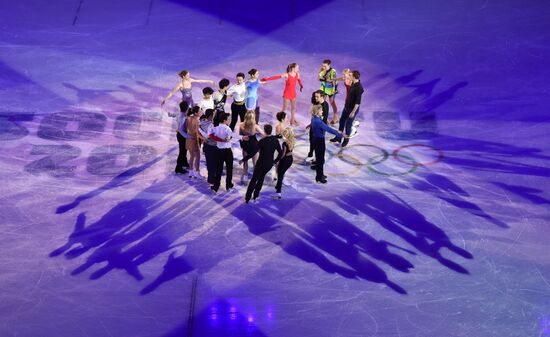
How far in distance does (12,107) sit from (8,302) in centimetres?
692

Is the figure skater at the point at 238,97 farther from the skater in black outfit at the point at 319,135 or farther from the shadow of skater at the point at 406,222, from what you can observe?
the shadow of skater at the point at 406,222

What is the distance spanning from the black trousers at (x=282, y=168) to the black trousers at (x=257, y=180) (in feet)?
0.74

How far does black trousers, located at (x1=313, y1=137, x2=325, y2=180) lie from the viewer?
13.6 m

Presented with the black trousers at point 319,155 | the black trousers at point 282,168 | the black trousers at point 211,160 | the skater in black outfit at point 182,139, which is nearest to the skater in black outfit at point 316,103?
the black trousers at point 319,155

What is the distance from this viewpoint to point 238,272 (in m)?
11.4

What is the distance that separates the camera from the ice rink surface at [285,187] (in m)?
10.7

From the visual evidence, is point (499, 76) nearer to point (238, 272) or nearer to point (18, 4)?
point (238, 272)

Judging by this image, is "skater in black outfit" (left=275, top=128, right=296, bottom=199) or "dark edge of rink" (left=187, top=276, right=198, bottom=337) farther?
"skater in black outfit" (left=275, top=128, right=296, bottom=199)

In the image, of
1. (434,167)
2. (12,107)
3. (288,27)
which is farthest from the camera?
(288,27)

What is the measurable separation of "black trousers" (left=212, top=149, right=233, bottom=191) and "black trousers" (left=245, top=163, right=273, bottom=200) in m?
0.56

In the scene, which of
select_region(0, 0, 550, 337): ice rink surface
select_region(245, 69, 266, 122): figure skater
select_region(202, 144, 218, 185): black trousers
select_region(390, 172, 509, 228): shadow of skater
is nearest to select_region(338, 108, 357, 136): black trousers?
select_region(0, 0, 550, 337): ice rink surface

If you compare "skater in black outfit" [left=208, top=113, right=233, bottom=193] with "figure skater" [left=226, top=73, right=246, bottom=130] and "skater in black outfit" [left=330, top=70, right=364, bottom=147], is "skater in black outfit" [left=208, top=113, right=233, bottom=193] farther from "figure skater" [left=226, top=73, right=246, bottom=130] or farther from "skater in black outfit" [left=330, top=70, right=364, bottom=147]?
"skater in black outfit" [left=330, top=70, right=364, bottom=147]

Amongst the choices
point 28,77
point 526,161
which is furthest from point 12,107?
point 526,161

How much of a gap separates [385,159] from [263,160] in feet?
10.8
